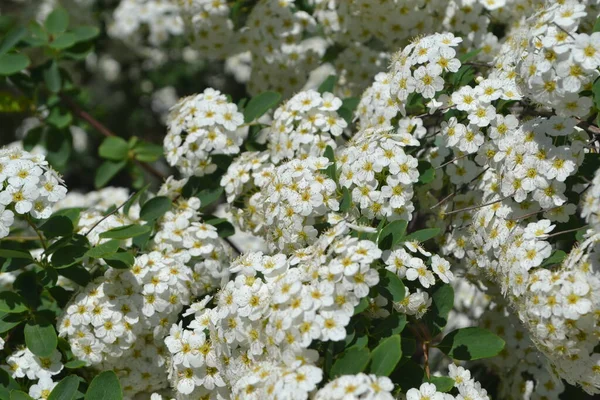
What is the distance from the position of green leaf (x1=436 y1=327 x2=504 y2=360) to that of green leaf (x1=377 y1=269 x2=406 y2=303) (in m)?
0.37

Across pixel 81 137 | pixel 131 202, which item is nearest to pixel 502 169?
pixel 131 202

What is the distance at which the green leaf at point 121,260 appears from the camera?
2.86 meters

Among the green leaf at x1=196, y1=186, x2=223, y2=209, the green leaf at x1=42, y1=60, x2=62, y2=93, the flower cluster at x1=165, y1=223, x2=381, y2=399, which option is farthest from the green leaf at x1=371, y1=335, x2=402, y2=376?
the green leaf at x1=42, y1=60, x2=62, y2=93

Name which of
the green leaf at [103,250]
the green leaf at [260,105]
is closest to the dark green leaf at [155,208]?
the green leaf at [103,250]

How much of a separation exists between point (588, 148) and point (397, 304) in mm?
Result: 891

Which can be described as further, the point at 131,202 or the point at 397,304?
the point at 131,202

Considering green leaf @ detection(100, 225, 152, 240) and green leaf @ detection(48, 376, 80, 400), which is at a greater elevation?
green leaf @ detection(100, 225, 152, 240)

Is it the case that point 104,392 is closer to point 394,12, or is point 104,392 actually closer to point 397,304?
point 397,304

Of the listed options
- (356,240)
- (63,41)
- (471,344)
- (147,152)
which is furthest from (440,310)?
(63,41)

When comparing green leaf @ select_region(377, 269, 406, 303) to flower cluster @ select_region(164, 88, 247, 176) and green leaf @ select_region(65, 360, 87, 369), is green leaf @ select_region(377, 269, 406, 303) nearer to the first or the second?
flower cluster @ select_region(164, 88, 247, 176)

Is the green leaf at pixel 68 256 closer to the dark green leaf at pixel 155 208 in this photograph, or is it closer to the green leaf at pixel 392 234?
the dark green leaf at pixel 155 208

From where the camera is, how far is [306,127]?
3.14m

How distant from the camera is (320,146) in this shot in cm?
312

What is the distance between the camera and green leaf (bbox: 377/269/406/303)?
2449 mm
